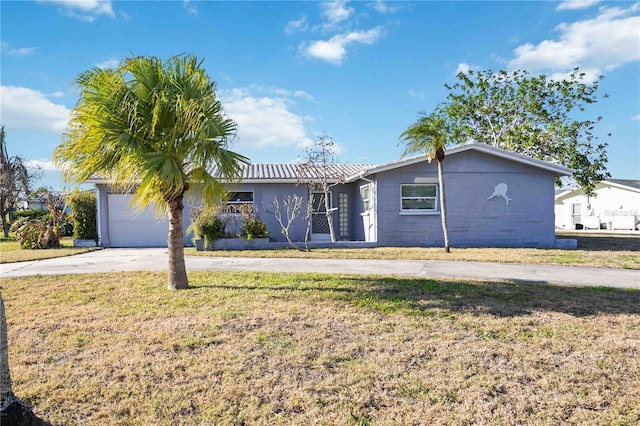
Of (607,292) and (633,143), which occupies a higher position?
(633,143)

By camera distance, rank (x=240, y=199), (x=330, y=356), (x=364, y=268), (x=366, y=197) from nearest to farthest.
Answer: (x=330, y=356) < (x=364, y=268) < (x=366, y=197) < (x=240, y=199)

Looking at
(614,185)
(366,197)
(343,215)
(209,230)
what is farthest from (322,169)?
(614,185)

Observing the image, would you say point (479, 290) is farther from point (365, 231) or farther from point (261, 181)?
point (261, 181)

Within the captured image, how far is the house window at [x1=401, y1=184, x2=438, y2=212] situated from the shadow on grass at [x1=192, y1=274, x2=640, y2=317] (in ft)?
27.0

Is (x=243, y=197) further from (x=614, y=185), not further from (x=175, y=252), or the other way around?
(x=614, y=185)

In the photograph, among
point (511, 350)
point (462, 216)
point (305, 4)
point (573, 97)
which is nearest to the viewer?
point (511, 350)

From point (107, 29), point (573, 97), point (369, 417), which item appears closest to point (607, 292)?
point (369, 417)

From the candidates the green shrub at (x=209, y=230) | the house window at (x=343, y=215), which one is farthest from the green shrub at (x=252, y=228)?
the house window at (x=343, y=215)

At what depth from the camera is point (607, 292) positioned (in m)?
7.41

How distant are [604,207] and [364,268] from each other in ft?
102

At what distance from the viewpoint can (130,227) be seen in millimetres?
17922

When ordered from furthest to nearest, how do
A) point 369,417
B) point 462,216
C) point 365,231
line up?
point 365,231
point 462,216
point 369,417

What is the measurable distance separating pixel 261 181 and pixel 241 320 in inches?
480

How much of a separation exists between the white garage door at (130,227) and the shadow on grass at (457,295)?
10808 mm
